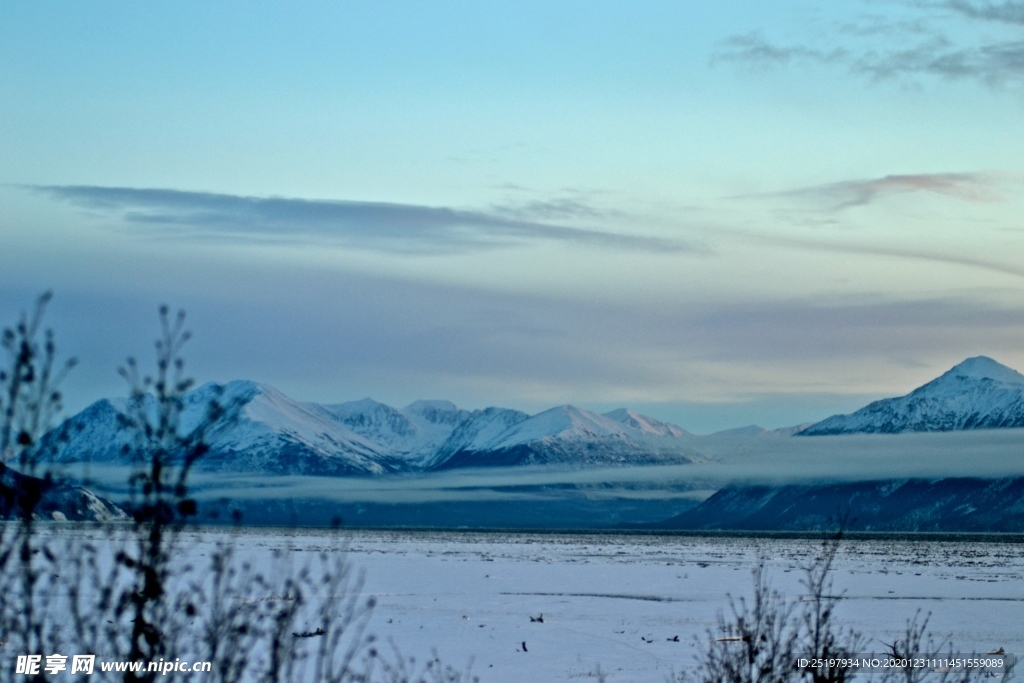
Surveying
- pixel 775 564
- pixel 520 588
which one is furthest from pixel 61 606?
pixel 775 564

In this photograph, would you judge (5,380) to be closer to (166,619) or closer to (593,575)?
(166,619)

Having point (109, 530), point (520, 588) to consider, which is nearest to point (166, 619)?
point (109, 530)

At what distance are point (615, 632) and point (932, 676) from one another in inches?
329

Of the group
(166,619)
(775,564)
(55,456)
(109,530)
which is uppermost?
(55,456)

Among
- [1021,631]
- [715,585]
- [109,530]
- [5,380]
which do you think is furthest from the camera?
[715,585]

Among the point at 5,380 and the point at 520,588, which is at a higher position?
the point at 5,380

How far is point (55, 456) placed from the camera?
20.6 ft

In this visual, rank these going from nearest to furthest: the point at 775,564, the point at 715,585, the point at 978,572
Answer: the point at 715,585 → the point at 978,572 → the point at 775,564

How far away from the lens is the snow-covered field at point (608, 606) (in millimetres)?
21844

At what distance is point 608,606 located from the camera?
3309 centimetres

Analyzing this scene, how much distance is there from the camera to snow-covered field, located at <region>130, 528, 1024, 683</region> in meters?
21.8

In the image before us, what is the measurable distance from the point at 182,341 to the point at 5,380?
1.02 metres

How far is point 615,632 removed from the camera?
26188 millimetres

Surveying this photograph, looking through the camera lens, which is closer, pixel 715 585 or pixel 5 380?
pixel 5 380
